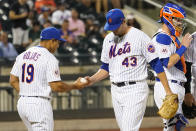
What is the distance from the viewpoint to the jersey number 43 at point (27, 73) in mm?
6085

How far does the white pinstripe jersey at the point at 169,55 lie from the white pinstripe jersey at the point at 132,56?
242 millimetres

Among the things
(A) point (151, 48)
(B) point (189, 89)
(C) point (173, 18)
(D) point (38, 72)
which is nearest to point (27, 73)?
(D) point (38, 72)

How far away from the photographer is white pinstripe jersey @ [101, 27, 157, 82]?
6.20m

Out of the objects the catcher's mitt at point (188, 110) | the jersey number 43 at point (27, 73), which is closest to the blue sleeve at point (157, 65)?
the catcher's mitt at point (188, 110)

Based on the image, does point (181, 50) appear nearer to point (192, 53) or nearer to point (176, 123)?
point (192, 53)

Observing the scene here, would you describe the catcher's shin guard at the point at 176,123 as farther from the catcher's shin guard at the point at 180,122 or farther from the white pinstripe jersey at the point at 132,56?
the white pinstripe jersey at the point at 132,56

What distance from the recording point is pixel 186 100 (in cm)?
703

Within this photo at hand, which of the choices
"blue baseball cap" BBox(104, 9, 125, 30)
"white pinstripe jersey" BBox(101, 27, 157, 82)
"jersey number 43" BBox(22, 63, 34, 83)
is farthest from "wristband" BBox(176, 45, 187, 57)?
"jersey number 43" BBox(22, 63, 34, 83)

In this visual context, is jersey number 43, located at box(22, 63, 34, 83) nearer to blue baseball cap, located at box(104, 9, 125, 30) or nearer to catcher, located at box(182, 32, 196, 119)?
blue baseball cap, located at box(104, 9, 125, 30)

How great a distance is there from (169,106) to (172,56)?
2.12 feet

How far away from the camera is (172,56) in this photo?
637 cm

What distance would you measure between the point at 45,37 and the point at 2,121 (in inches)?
196

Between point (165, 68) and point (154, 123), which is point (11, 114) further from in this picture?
point (165, 68)

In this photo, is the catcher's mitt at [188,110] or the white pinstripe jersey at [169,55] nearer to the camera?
the white pinstripe jersey at [169,55]
